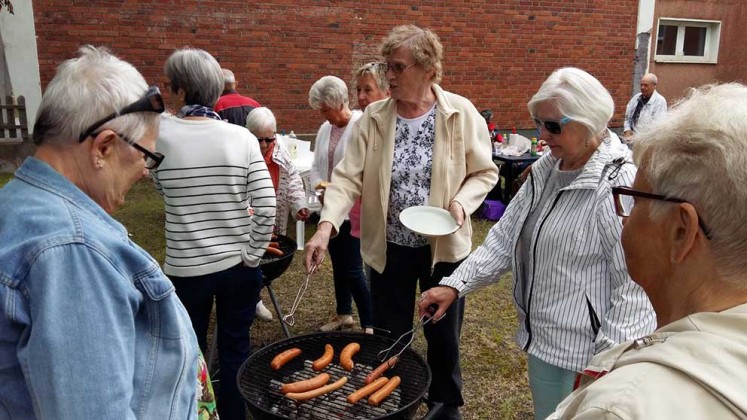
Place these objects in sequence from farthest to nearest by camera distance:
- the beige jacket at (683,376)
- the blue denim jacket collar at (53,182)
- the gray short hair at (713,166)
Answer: the blue denim jacket collar at (53,182), the gray short hair at (713,166), the beige jacket at (683,376)

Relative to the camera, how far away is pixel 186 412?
1.47 metres

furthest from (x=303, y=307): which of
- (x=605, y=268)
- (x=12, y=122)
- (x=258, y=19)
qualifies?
(x=12, y=122)

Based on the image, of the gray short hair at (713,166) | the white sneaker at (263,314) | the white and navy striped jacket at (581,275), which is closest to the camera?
the gray short hair at (713,166)

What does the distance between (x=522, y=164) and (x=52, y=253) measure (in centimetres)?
778

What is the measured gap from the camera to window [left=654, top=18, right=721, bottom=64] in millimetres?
13844

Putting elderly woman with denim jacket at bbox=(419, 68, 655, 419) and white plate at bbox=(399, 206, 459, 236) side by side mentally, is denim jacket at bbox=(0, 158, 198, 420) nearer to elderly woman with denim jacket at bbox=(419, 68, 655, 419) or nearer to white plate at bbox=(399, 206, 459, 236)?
elderly woman with denim jacket at bbox=(419, 68, 655, 419)

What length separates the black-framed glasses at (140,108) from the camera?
1.26 meters

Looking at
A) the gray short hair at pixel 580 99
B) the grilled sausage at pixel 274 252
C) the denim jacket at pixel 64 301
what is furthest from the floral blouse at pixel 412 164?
the denim jacket at pixel 64 301

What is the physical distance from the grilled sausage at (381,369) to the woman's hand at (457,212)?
72 centimetres

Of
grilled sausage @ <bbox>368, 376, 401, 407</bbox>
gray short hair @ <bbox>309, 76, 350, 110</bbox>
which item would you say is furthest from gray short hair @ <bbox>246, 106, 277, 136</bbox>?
grilled sausage @ <bbox>368, 376, 401, 407</bbox>

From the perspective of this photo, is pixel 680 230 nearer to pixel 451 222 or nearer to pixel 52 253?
pixel 52 253

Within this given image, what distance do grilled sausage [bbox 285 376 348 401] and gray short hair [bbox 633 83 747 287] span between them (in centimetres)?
170

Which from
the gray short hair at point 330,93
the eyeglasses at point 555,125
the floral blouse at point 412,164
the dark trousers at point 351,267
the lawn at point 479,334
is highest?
the eyeglasses at point 555,125

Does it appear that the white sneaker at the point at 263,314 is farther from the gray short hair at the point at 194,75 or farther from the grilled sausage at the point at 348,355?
the gray short hair at the point at 194,75
